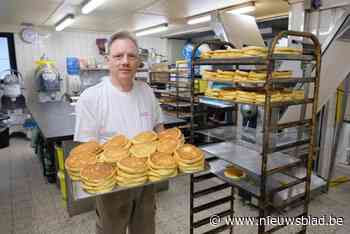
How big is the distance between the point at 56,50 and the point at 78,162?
5814mm

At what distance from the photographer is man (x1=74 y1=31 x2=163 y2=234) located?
1254 mm

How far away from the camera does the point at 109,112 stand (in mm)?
1304

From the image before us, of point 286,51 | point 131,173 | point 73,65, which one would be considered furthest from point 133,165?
point 73,65

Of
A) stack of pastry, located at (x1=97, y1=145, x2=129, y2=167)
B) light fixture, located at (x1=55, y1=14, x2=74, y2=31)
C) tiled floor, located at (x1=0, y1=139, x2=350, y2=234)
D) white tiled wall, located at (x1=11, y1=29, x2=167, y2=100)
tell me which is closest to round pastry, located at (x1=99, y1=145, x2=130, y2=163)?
stack of pastry, located at (x1=97, y1=145, x2=129, y2=167)

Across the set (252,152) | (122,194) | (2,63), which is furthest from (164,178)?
(2,63)

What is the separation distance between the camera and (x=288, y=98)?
1.49 meters

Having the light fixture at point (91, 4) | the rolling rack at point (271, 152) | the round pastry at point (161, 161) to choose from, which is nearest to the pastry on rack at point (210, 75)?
the rolling rack at point (271, 152)

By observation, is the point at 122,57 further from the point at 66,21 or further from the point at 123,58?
the point at 66,21

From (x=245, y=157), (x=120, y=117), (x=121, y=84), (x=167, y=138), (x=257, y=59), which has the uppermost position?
(x=257, y=59)

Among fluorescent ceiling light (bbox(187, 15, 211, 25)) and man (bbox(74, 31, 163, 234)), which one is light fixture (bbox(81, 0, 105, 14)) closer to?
fluorescent ceiling light (bbox(187, 15, 211, 25))

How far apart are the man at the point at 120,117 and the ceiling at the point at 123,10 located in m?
2.61

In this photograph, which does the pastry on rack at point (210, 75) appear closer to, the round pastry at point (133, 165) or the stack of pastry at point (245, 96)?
the stack of pastry at point (245, 96)

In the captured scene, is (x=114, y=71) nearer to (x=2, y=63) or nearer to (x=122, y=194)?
(x=122, y=194)

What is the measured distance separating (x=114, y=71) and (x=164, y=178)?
604mm
